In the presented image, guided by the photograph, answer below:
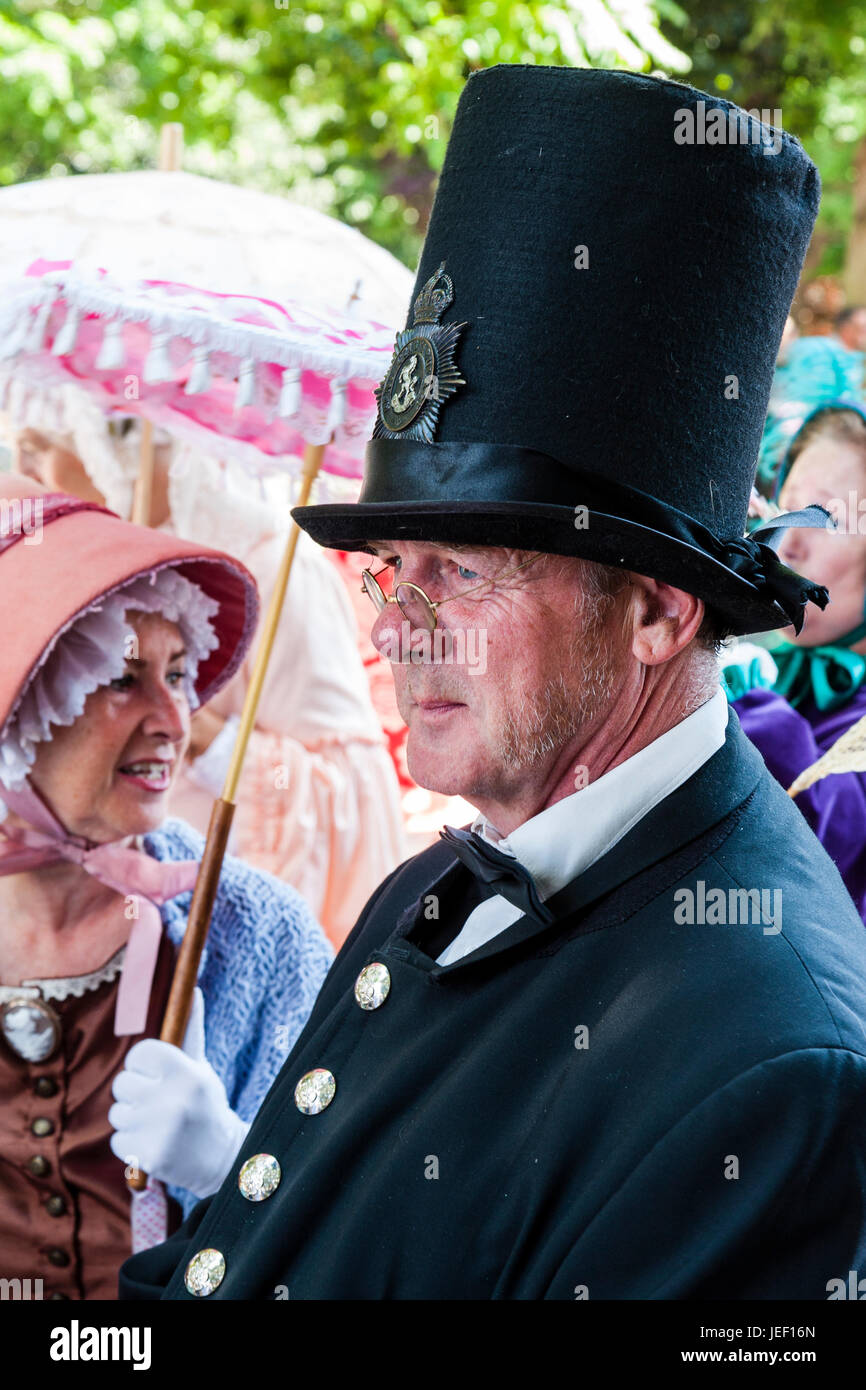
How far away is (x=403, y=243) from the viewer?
41.0 feet

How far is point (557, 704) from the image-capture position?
142 cm

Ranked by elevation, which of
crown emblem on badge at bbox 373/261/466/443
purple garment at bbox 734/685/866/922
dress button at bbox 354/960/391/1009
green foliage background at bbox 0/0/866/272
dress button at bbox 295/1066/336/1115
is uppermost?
green foliage background at bbox 0/0/866/272

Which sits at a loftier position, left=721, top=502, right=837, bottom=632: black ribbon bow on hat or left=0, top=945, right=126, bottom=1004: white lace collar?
left=721, top=502, right=837, bottom=632: black ribbon bow on hat

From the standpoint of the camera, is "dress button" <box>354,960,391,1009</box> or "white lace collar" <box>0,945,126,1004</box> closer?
"dress button" <box>354,960,391,1009</box>

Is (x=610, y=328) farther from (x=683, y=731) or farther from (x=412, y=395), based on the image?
(x=683, y=731)

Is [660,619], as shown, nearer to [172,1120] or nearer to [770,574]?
[770,574]

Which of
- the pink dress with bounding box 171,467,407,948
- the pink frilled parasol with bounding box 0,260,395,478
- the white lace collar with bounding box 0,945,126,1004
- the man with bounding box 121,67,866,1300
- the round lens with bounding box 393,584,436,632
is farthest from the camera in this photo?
the pink dress with bounding box 171,467,407,948

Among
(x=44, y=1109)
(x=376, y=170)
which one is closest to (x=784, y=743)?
(x=44, y=1109)

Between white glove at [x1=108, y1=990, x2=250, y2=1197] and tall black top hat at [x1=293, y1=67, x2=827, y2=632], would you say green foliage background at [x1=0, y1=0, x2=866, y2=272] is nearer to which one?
tall black top hat at [x1=293, y1=67, x2=827, y2=632]

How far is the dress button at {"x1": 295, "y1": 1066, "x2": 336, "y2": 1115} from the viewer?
4.90 feet

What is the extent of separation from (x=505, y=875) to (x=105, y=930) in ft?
3.99

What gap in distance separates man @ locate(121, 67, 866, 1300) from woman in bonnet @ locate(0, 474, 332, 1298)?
2.26 ft

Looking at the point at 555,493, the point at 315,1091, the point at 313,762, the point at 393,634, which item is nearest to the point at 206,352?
the point at 393,634

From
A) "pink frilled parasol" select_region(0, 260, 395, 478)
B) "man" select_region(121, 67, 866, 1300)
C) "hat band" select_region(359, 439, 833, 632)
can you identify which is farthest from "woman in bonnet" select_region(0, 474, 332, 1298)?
"hat band" select_region(359, 439, 833, 632)
